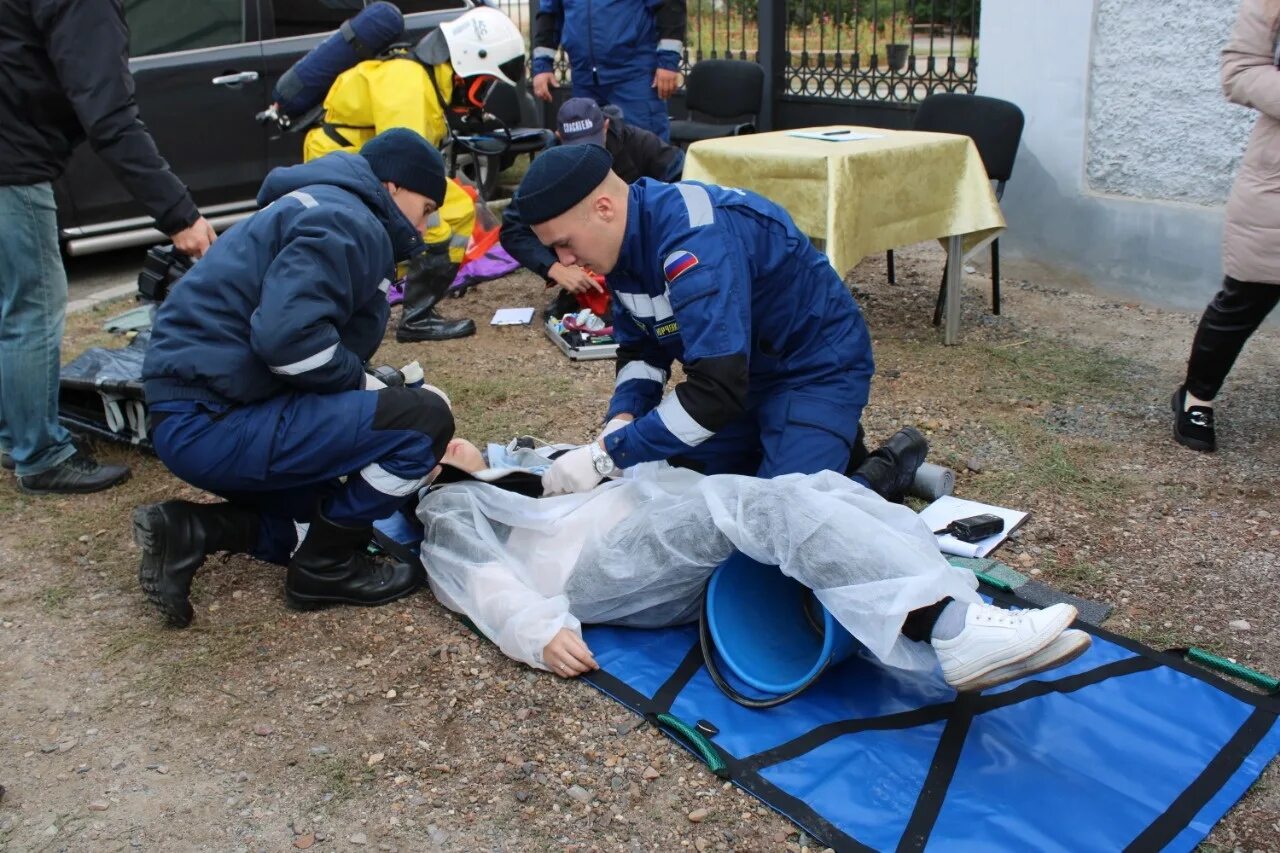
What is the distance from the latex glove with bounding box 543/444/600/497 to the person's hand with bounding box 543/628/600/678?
0.42 metres

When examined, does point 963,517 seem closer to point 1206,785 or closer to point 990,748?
point 990,748

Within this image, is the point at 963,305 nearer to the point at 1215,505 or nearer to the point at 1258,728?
the point at 1215,505

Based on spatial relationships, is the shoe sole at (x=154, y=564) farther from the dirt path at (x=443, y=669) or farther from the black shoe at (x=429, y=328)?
the black shoe at (x=429, y=328)

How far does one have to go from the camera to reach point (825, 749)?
2391 mm

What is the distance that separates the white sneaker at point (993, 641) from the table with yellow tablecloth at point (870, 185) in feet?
7.57

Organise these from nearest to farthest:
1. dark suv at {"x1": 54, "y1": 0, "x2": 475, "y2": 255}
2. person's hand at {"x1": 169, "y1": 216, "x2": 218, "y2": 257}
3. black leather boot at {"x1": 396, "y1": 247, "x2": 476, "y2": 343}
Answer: person's hand at {"x1": 169, "y1": 216, "x2": 218, "y2": 257}, black leather boot at {"x1": 396, "y1": 247, "x2": 476, "y2": 343}, dark suv at {"x1": 54, "y1": 0, "x2": 475, "y2": 255}

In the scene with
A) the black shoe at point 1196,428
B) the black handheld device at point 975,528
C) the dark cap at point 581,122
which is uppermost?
the dark cap at point 581,122

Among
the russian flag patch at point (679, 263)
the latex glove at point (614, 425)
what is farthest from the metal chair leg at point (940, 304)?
the russian flag patch at point (679, 263)

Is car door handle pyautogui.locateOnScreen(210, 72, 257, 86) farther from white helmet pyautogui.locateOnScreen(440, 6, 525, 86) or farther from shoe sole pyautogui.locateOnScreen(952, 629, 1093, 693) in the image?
shoe sole pyautogui.locateOnScreen(952, 629, 1093, 693)

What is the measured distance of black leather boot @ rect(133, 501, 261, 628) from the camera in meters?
2.84

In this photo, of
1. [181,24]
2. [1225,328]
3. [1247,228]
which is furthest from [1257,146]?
[181,24]

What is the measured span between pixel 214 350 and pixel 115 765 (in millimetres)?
953

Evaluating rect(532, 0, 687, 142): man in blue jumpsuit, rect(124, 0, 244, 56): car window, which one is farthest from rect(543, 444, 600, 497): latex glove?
rect(124, 0, 244, 56): car window

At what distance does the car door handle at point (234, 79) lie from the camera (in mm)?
6398
